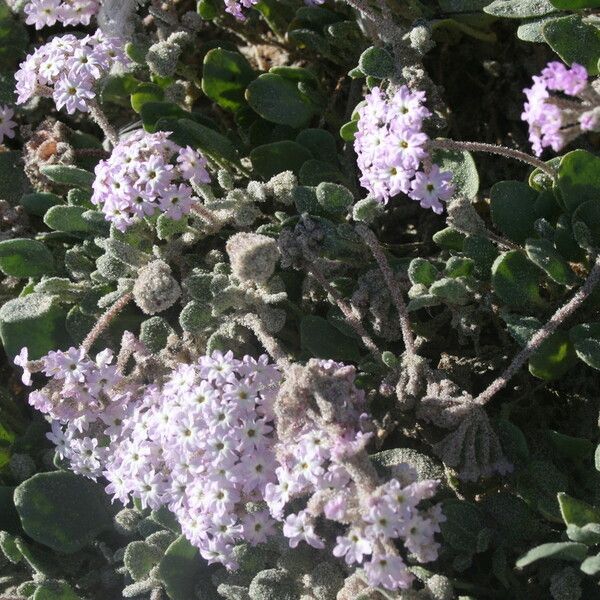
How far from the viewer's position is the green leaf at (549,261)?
2828 millimetres

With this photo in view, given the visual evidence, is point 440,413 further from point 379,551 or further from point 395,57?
point 395,57

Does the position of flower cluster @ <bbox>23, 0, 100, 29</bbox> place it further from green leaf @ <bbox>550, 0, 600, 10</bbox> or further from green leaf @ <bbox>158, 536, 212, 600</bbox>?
green leaf @ <bbox>158, 536, 212, 600</bbox>

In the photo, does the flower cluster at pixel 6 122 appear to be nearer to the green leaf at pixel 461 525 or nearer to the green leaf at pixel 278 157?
the green leaf at pixel 278 157

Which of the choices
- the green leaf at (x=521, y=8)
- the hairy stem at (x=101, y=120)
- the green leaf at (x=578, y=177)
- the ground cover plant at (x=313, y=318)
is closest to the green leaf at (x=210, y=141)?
the ground cover plant at (x=313, y=318)

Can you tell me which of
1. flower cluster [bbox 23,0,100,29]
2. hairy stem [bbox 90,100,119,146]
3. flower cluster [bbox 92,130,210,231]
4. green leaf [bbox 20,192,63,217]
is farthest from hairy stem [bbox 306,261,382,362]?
flower cluster [bbox 23,0,100,29]

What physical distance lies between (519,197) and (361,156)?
23.1 inches

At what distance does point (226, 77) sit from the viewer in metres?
3.79

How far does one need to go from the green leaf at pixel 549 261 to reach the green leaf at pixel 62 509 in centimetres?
187

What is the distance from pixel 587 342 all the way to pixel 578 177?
520 millimetres

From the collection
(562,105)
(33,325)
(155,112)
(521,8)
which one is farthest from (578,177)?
(33,325)

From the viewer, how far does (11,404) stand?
391cm

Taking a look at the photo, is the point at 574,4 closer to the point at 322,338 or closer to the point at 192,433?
the point at 322,338

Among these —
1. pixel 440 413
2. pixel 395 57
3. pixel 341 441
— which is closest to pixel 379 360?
pixel 440 413

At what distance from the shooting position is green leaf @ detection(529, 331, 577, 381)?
2914 mm
